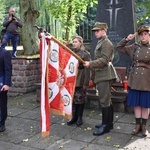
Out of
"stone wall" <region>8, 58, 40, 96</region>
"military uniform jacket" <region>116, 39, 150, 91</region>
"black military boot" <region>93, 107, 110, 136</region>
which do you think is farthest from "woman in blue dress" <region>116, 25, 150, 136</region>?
"stone wall" <region>8, 58, 40, 96</region>

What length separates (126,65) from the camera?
793 centimetres

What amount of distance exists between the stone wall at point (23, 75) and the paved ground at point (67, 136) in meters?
2.10

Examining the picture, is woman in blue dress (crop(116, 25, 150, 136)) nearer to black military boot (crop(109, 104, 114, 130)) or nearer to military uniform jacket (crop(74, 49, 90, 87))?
black military boot (crop(109, 104, 114, 130))

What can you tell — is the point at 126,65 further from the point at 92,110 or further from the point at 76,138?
the point at 76,138

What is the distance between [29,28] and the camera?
1027 centimetres

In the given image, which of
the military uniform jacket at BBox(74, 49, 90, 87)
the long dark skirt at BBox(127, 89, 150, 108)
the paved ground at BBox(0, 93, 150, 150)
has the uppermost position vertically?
the military uniform jacket at BBox(74, 49, 90, 87)

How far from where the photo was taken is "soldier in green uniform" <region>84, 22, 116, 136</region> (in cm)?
507

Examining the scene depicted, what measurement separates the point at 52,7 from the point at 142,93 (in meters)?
6.58

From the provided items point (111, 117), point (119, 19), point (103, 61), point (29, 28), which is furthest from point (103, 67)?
point (29, 28)

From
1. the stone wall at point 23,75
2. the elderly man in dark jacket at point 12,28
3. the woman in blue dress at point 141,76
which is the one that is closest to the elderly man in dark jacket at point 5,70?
the woman in blue dress at point 141,76

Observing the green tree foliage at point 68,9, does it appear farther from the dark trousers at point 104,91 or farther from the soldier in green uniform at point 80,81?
the dark trousers at point 104,91

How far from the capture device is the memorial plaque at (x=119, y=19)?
779 cm

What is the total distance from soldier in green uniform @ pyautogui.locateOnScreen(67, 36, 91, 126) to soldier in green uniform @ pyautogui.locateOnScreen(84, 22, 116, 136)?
488 mm

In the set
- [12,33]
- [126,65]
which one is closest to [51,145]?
[126,65]
